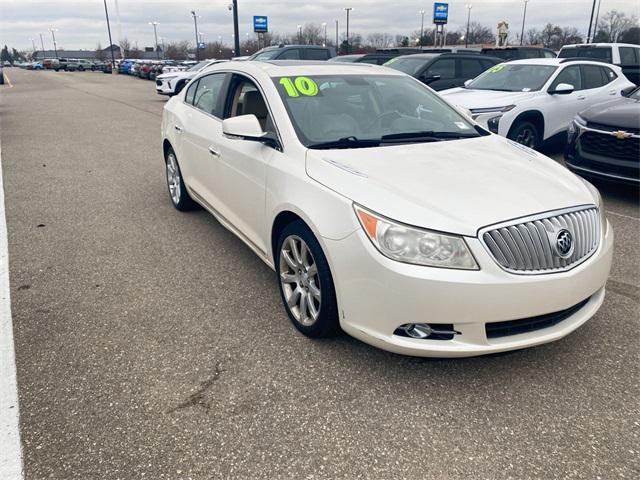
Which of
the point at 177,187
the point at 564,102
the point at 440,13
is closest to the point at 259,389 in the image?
the point at 177,187

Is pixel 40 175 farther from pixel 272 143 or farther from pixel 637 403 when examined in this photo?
pixel 637 403

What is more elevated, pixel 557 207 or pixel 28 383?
pixel 557 207

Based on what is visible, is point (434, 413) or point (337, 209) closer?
point (434, 413)

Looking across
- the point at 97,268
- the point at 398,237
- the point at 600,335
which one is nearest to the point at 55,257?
the point at 97,268

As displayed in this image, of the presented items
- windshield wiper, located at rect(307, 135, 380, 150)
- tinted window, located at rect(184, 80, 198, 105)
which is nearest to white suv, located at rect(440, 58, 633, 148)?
tinted window, located at rect(184, 80, 198, 105)

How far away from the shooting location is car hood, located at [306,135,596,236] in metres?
2.58

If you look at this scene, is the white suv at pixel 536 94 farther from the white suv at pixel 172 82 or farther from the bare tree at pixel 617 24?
the bare tree at pixel 617 24

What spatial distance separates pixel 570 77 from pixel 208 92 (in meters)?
6.68

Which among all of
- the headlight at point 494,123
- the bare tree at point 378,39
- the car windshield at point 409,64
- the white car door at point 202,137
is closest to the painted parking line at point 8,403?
the white car door at point 202,137

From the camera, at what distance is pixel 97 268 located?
429 centimetres

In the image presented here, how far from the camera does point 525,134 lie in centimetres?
814

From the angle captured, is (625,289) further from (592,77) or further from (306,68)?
(592,77)

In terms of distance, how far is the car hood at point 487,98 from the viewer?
7.90 meters

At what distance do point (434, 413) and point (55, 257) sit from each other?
11.6ft
